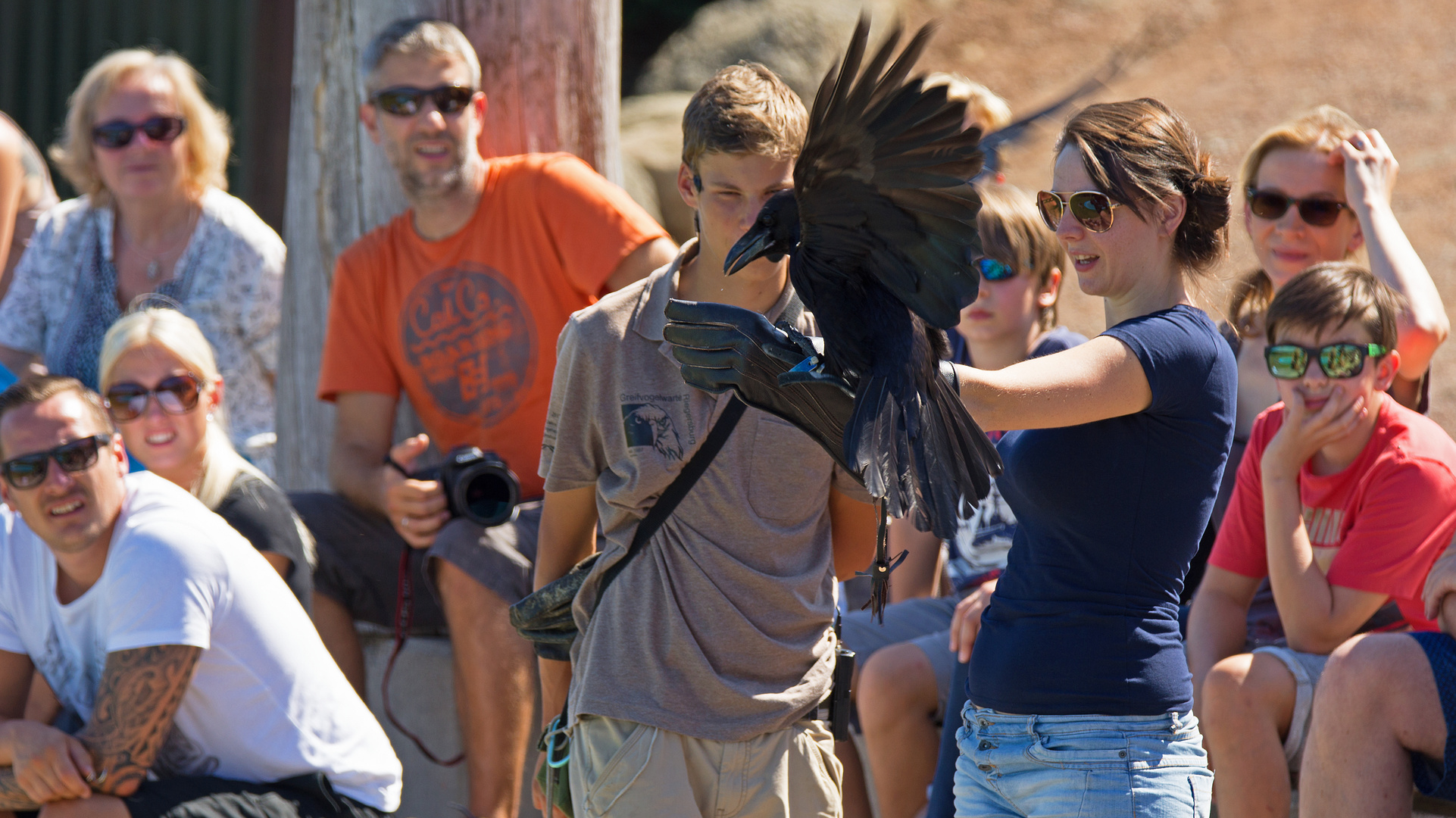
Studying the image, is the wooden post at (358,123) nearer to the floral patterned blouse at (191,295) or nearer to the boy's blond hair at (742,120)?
the floral patterned blouse at (191,295)

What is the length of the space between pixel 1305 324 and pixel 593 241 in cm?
192

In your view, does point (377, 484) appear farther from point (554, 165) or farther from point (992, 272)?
point (992, 272)

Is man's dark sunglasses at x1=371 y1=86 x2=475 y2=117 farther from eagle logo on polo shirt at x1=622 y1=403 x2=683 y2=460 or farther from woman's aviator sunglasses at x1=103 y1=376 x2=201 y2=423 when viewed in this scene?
eagle logo on polo shirt at x1=622 y1=403 x2=683 y2=460

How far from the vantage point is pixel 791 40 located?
1204 cm

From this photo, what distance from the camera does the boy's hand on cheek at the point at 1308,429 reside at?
303 centimetres

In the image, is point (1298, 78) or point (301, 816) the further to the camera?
point (1298, 78)

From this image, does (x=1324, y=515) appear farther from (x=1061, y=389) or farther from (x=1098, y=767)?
(x=1061, y=389)

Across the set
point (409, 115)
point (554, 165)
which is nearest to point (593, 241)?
point (554, 165)

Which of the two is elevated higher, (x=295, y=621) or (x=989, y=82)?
(x=989, y=82)

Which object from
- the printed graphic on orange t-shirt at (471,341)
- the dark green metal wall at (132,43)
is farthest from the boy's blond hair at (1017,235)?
the dark green metal wall at (132,43)

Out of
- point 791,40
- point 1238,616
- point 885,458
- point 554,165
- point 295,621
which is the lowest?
point 295,621

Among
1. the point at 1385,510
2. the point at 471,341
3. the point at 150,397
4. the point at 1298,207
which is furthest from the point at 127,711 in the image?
the point at 1298,207

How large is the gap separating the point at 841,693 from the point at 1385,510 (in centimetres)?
139

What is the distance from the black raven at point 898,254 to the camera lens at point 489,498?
5.67ft
